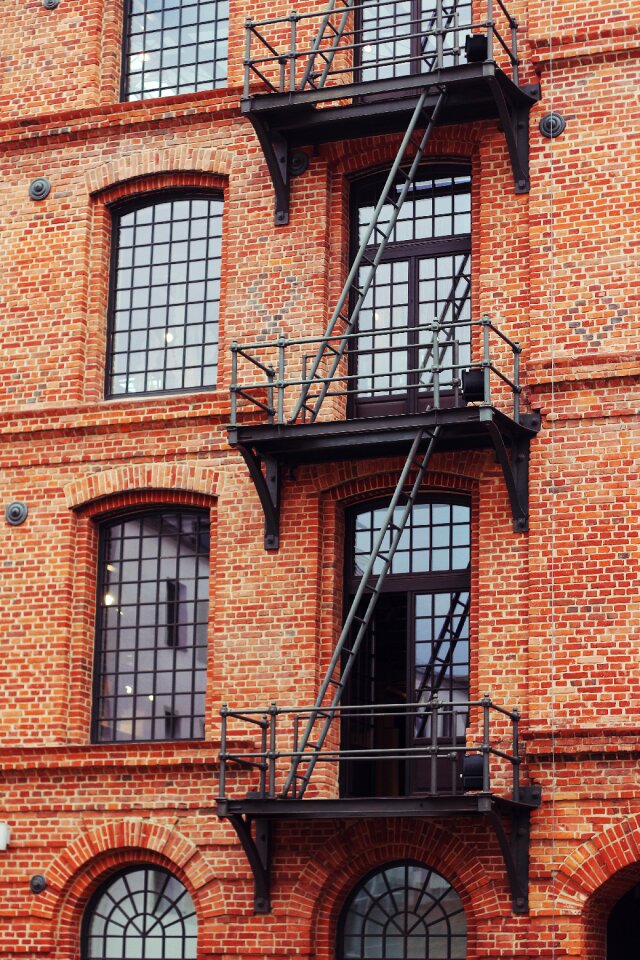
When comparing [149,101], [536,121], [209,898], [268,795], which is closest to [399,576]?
[268,795]

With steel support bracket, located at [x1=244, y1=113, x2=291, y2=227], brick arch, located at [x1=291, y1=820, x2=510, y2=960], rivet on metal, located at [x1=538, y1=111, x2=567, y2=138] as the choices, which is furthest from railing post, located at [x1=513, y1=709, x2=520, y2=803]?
steel support bracket, located at [x1=244, y1=113, x2=291, y2=227]

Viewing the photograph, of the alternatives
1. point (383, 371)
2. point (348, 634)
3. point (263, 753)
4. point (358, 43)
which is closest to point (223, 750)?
point (263, 753)

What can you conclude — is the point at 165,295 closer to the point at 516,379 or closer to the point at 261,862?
the point at 516,379

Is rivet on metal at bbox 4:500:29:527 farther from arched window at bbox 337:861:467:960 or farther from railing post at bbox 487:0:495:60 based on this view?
railing post at bbox 487:0:495:60

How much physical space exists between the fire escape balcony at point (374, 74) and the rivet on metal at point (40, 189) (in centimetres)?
271

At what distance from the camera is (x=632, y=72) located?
1792 centimetres

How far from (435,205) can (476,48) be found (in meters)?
1.85

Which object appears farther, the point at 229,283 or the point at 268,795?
the point at 229,283

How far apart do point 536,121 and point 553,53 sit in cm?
74

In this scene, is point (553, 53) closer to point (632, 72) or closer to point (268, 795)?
point (632, 72)

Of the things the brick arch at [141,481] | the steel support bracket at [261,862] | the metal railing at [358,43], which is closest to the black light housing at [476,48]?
the metal railing at [358,43]

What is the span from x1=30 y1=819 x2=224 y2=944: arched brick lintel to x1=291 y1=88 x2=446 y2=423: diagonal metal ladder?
4455 millimetres

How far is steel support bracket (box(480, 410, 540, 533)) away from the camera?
17.0 meters

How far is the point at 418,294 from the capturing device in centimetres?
1866
